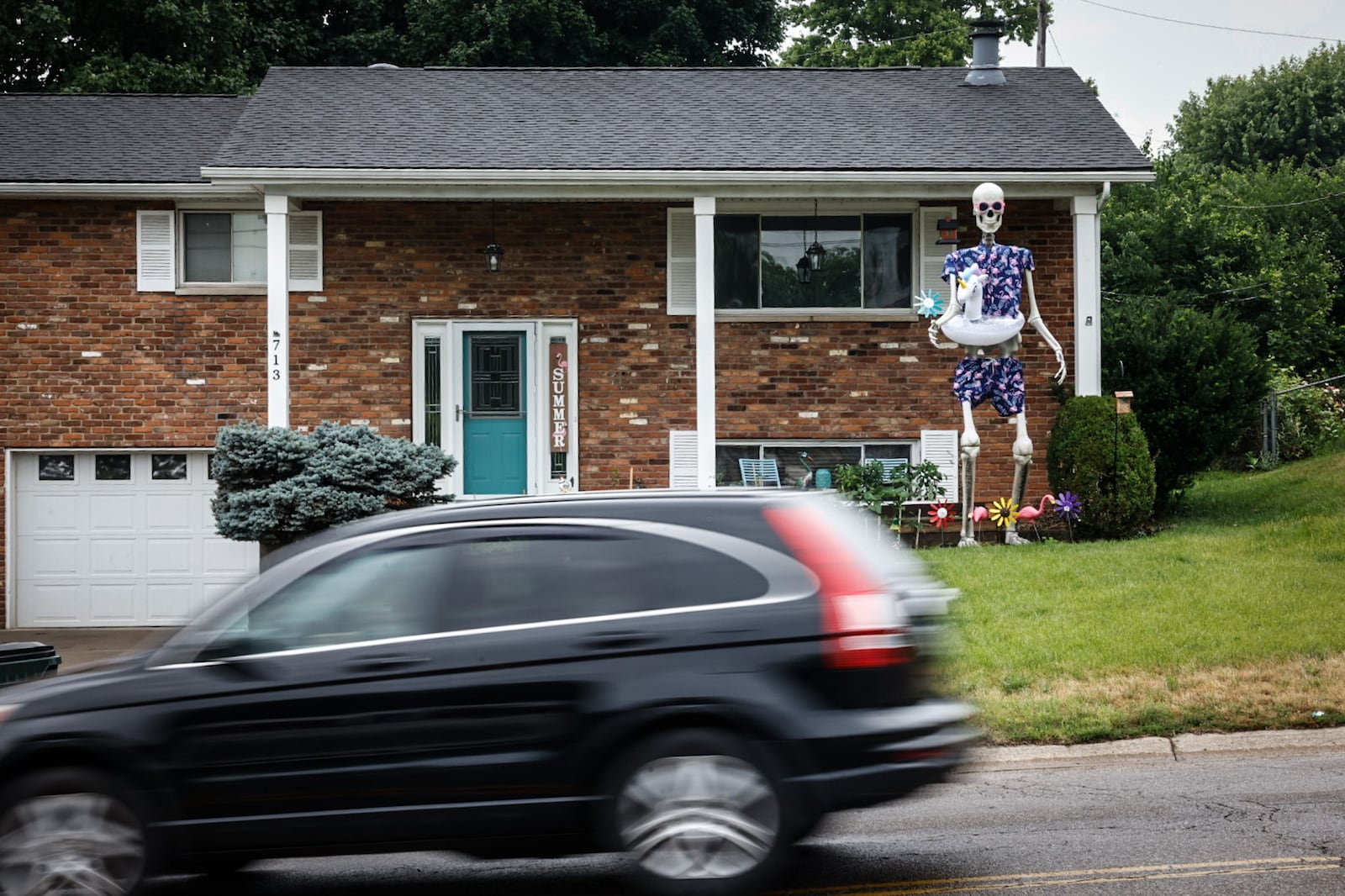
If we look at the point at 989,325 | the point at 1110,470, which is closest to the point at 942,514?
the point at 1110,470

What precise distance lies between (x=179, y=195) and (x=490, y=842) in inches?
547

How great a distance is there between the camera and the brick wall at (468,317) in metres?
17.8

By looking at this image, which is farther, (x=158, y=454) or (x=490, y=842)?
(x=158, y=454)

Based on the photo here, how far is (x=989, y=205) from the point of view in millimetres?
15758

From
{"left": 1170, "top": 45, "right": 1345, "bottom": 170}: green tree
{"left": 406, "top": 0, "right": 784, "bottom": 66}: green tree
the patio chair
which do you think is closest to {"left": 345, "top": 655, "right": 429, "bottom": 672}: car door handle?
the patio chair

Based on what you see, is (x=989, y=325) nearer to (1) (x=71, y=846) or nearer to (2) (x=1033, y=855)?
(2) (x=1033, y=855)

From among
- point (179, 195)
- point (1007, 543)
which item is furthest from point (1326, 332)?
point (179, 195)

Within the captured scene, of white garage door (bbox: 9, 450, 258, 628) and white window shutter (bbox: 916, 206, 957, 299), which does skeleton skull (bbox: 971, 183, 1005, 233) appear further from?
white garage door (bbox: 9, 450, 258, 628)

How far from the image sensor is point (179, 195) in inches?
697

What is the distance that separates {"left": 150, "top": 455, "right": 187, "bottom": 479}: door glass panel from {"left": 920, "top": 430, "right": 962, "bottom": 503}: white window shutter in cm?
901

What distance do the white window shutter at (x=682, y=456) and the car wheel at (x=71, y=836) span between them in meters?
12.3

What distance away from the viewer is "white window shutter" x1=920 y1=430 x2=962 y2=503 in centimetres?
1767

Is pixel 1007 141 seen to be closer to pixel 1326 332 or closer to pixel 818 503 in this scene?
pixel 818 503

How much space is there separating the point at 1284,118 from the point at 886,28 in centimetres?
1282
